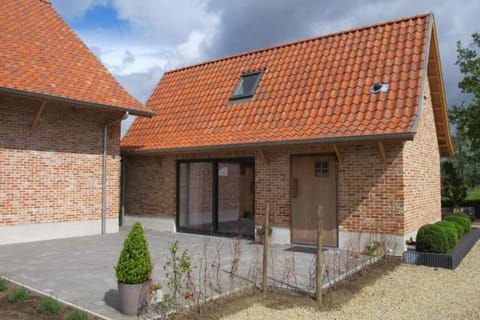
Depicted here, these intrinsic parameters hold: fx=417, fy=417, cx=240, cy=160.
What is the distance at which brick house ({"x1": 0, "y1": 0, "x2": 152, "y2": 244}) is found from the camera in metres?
11.0

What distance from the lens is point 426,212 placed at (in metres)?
11.4

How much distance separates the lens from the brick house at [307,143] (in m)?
9.56

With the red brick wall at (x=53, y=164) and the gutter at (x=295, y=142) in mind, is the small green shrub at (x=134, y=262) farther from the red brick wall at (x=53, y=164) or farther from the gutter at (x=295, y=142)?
the red brick wall at (x=53, y=164)

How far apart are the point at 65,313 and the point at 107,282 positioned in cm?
161

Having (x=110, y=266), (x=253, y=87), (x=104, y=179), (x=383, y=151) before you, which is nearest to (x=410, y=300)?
(x=383, y=151)

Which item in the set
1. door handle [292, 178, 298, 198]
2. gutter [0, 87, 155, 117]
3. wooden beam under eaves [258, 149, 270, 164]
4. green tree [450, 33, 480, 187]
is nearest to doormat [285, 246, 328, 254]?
door handle [292, 178, 298, 198]

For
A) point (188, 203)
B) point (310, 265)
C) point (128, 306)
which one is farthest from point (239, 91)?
point (128, 306)

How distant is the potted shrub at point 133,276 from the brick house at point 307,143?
5671 mm

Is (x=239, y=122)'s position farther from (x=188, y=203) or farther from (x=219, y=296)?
(x=219, y=296)

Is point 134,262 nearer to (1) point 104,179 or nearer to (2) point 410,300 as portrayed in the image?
(2) point 410,300

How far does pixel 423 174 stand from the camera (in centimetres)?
1121

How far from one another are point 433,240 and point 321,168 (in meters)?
3.11

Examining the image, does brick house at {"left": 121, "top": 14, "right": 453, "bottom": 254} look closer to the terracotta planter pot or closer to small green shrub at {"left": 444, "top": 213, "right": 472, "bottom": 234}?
small green shrub at {"left": 444, "top": 213, "right": 472, "bottom": 234}

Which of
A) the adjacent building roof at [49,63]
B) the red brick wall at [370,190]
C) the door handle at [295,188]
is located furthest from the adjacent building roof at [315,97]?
the adjacent building roof at [49,63]
